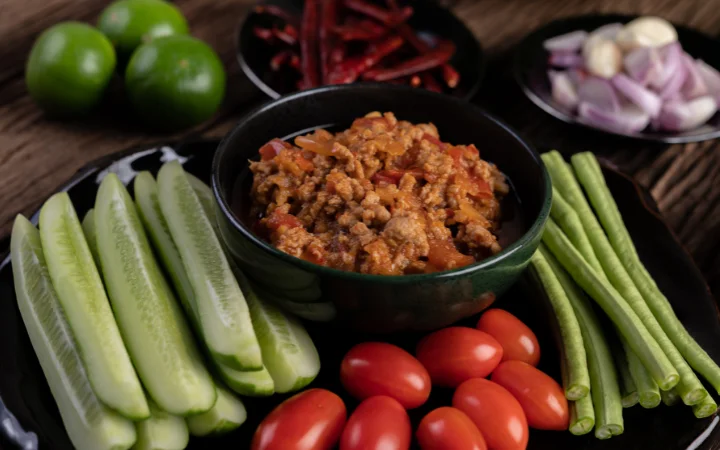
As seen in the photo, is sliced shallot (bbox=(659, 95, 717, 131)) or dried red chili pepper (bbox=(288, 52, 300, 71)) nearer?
sliced shallot (bbox=(659, 95, 717, 131))

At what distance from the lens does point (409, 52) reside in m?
4.75

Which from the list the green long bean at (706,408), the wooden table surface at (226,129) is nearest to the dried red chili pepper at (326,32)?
the wooden table surface at (226,129)

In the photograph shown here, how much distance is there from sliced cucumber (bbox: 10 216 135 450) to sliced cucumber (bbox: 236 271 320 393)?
1.50ft

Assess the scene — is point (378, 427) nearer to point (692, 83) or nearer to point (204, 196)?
point (204, 196)

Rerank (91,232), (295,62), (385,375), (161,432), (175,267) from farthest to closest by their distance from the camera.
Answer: (295,62), (91,232), (175,267), (385,375), (161,432)

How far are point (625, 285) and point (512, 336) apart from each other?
49cm

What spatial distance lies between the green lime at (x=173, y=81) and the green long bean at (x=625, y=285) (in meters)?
1.76

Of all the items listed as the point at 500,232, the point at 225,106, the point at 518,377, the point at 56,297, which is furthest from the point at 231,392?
the point at 225,106

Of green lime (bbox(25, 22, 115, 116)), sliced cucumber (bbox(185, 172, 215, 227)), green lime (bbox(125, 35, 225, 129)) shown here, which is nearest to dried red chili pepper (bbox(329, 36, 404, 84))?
green lime (bbox(125, 35, 225, 129))

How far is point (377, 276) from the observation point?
2.30m

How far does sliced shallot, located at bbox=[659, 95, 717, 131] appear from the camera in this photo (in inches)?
160

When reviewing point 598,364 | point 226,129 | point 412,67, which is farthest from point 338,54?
point 598,364

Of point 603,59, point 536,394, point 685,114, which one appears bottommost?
point 685,114

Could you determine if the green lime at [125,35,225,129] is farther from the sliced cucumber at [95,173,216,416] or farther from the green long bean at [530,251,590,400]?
the green long bean at [530,251,590,400]
